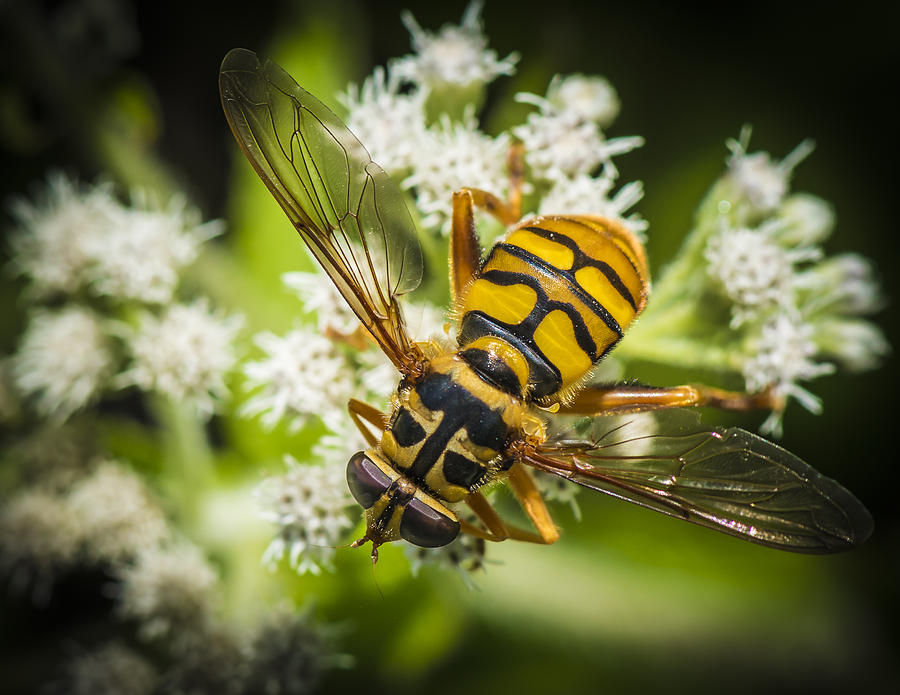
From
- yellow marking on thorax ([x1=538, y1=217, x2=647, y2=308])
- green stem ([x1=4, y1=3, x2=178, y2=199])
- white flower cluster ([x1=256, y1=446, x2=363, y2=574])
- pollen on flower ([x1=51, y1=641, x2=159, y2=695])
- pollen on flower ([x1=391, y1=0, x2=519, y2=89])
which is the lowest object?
pollen on flower ([x1=51, y1=641, x2=159, y2=695])

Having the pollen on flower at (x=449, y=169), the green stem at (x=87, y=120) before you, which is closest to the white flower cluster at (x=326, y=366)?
the pollen on flower at (x=449, y=169)

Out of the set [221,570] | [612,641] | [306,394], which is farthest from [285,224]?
[612,641]

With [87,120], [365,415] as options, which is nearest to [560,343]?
[365,415]

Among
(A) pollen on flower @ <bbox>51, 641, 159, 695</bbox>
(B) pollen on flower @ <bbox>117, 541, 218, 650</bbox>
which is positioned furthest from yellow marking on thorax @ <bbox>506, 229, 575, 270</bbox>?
(A) pollen on flower @ <bbox>51, 641, 159, 695</bbox>

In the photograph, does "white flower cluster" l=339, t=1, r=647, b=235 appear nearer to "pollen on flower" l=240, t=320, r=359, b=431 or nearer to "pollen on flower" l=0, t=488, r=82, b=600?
"pollen on flower" l=240, t=320, r=359, b=431

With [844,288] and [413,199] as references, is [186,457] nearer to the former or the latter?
[413,199]
